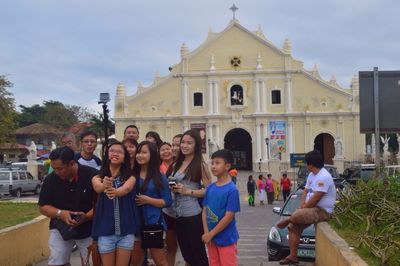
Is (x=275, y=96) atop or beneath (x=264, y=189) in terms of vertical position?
atop

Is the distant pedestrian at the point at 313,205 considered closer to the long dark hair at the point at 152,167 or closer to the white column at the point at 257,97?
the long dark hair at the point at 152,167

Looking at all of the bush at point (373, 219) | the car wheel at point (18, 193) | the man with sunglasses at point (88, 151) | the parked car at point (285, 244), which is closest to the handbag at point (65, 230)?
the man with sunglasses at point (88, 151)

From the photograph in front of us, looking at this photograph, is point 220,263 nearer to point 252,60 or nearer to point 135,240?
point 135,240

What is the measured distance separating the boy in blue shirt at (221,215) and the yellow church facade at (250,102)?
1613 inches

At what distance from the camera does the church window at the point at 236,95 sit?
49.3 metres

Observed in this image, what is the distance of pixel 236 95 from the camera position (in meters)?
49.4

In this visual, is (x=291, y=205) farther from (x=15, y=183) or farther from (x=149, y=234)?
(x=15, y=183)

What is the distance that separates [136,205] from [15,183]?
24.7m

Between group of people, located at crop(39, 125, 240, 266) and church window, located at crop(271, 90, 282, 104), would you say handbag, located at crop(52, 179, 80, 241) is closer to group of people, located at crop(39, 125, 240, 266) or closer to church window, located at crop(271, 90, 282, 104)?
group of people, located at crop(39, 125, 240, 266)

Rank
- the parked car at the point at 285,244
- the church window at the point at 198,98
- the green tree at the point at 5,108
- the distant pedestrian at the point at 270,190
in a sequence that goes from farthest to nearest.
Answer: the church window at the point at 198,98 < the green tree at the point at 5,108 < the distant pedestrian at the point at 270,190 < the parked car at the point at 285,244

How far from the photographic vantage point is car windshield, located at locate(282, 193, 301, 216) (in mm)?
10013

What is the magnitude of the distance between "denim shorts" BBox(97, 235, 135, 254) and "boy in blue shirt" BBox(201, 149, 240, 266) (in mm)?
773

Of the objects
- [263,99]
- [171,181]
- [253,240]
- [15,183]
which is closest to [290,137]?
[263,99]

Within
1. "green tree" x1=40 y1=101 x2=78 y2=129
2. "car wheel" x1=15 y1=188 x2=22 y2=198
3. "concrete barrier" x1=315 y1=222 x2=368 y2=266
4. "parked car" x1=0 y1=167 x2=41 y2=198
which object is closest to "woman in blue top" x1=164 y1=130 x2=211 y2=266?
"concrete barrier" x1=315 y1=222 x2=368 y2=266
